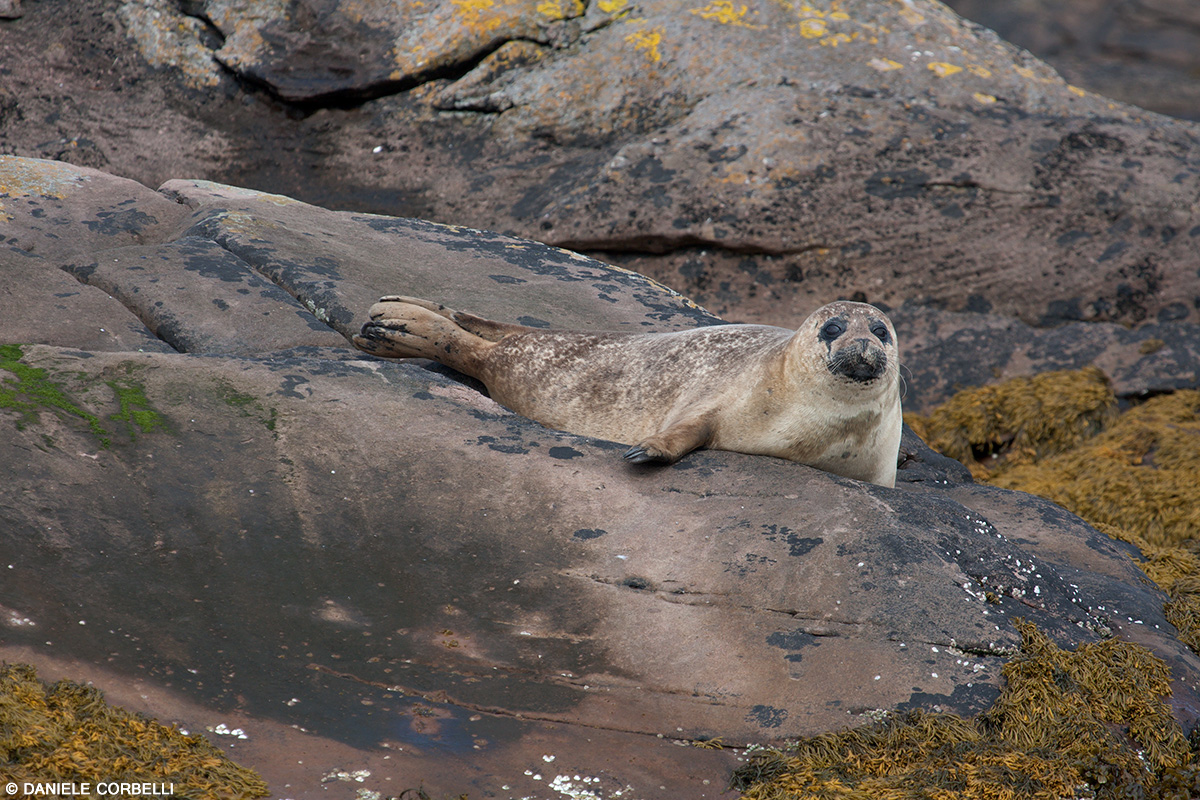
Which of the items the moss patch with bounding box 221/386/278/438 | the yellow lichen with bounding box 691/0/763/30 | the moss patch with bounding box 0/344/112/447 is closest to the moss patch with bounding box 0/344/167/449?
the moss patch with bounding box 0/344/112/447

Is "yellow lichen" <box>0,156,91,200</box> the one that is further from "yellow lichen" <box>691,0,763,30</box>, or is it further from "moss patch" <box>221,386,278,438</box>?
"yellow lichen" <box>691,0,763,30</box>

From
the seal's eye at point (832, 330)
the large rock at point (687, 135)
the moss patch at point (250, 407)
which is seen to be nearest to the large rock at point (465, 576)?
the moss patch at point (250, 407)

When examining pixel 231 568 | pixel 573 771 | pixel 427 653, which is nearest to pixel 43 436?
pixel 231 568

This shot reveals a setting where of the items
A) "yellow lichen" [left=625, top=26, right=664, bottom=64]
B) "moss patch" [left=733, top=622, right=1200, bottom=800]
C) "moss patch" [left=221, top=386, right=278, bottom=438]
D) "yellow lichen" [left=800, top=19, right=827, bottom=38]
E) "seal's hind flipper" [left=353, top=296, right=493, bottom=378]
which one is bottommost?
"moss patch" [left=733, top=622, right=1200, bottom=800]

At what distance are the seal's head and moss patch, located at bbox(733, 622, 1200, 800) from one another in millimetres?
1135

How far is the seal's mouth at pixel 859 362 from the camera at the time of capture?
3.85 m

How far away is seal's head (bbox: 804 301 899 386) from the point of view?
3.87 meters

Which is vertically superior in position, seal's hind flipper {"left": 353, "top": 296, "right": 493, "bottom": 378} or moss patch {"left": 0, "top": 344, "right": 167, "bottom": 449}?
moss patch {"left": 0, "top": 344, "right": 167, "bottom": 449}

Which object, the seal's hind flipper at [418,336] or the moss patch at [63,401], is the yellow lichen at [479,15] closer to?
the seal's hind flipper at [418,336]

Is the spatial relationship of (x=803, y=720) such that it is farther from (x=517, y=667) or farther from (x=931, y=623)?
(x=517, y=667)

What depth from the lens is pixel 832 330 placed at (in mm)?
3973

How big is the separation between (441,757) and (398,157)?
5929mm

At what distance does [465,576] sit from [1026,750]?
5.40ft

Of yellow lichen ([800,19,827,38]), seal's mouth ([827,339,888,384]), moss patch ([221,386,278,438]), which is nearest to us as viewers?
moss patch ([221,386,278,438])
